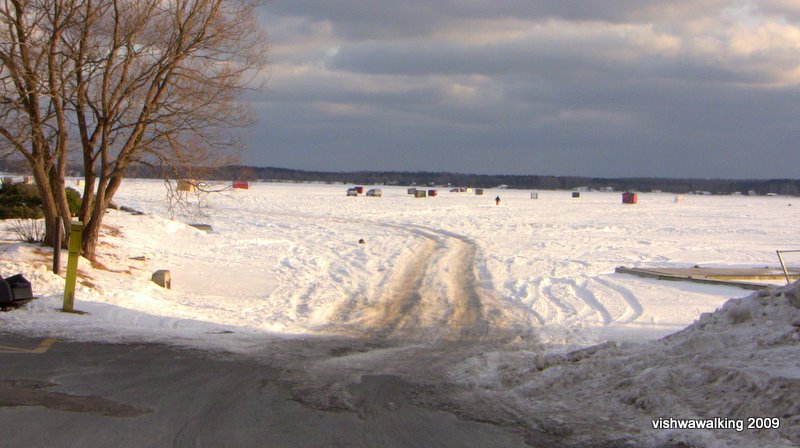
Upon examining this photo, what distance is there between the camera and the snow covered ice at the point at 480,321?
22.5ft

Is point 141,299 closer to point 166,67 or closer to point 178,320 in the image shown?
point 178,320

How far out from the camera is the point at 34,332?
1070 cm

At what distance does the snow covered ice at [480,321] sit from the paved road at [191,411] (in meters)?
0.37

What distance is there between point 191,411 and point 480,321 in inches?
Result: 282

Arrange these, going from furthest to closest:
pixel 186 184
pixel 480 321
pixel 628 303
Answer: pixel 186 184
pixel 628 303
pixel 480 321

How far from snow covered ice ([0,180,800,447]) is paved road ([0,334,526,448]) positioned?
0.37m

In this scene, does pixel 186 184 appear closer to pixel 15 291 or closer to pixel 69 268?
pixel 69 268

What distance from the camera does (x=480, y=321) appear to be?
44.1ft

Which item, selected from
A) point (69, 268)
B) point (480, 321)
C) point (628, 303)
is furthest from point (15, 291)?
point (628, 303)

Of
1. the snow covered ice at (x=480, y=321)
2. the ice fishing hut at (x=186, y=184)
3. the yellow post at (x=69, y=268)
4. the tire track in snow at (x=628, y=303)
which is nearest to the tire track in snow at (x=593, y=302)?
A: the snow covered ice at (x=480, y=321)

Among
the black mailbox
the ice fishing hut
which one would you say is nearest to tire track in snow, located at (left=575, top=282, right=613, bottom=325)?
the ice fishing hut

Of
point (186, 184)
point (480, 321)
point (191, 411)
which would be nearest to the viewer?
point (191, 411)

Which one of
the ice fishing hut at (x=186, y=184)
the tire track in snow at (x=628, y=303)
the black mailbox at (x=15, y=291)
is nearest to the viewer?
the black mailbox at (x=15, y=291)

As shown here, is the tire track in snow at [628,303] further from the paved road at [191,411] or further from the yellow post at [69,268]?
the yellow post at [69,268]
